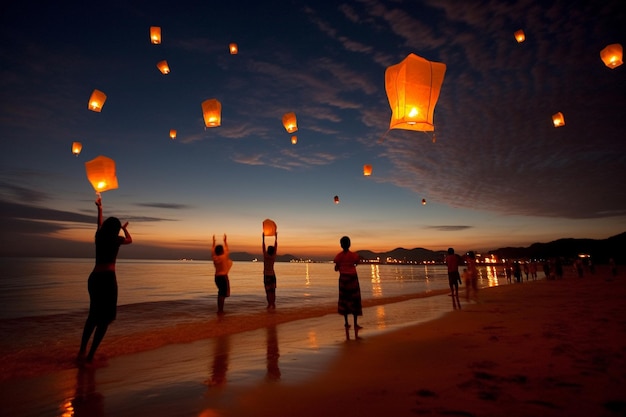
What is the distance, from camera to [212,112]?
31.8 feet

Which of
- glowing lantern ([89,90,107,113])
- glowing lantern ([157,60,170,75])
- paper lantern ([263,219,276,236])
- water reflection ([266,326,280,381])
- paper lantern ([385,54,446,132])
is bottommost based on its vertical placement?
water reflection ([266,326,280,381])

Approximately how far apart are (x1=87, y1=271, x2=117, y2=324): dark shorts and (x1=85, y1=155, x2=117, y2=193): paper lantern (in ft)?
6.00

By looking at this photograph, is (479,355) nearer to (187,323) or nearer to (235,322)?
(235,322)

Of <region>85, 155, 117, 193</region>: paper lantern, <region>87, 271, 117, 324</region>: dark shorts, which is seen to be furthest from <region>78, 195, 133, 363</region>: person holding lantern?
<region>85, 155, 117, 193</region>: paper lantern

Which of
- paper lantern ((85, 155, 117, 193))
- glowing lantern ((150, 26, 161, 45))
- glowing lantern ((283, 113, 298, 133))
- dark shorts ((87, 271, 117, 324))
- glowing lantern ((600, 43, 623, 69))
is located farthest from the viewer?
glowing lantern ((283, 113, 298, 133))

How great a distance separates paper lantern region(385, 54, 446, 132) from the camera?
18.8 ft

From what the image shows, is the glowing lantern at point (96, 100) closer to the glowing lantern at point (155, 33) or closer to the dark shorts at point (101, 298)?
the glowing lantern at point (155, 33)

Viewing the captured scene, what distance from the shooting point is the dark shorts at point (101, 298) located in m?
5.08

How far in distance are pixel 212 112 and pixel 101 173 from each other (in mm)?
4200

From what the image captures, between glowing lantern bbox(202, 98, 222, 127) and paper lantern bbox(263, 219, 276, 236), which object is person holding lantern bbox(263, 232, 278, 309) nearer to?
paper lantern bbox(263, 219, 276, 236)

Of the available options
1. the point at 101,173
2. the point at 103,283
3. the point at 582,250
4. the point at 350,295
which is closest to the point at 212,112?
the point at 101,173

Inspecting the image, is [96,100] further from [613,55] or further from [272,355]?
[613,55]

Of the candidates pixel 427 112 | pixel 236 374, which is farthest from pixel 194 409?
pixel 427 112

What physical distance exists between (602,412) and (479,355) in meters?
2.06
